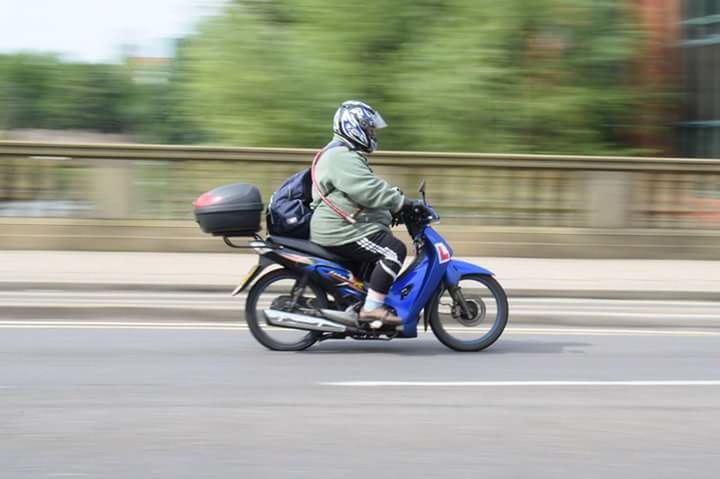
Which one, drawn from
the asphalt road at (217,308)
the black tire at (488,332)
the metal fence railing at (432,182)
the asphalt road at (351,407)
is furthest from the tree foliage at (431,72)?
the black tire at (488,332)

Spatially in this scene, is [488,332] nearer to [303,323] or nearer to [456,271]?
[456,271]

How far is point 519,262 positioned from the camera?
1341 cm

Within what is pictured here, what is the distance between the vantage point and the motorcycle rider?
24.9ft

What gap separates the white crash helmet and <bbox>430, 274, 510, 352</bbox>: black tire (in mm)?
1246

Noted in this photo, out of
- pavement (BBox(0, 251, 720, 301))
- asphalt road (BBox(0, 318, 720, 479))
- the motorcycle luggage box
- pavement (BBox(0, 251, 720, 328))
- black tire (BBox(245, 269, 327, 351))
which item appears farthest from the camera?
pavement (BBox(0, 251, 720, 301))

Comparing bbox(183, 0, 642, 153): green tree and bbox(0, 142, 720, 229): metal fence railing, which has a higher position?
bbox(183, 0, 642, 153): green tree

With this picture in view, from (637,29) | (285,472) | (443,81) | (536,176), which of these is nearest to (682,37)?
(637,29)

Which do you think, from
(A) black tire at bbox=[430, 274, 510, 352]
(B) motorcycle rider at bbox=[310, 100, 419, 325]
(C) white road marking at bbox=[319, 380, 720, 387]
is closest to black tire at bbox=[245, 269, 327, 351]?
(B) motorcycle rider at bbox=[310, 100, 419, 325]

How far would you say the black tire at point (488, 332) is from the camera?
7971mm

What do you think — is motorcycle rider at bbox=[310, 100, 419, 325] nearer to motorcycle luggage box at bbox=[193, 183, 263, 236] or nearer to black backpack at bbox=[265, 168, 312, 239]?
black backpack at bbox=[265, 168, 312, 239]

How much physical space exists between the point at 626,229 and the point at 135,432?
9656 mm

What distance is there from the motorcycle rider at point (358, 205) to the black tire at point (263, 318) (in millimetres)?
331

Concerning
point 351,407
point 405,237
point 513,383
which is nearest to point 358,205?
point 513,383

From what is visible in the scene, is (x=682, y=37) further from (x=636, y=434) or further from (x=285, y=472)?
(x=285, y=472)
